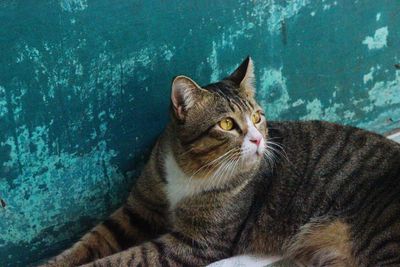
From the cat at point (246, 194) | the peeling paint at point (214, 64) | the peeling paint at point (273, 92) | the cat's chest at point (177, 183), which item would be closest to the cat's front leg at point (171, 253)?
the cat at point (246, 194)

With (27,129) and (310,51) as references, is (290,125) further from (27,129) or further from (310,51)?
(27,129)

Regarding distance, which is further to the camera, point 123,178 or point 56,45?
point 123,178

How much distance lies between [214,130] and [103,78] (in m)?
0.55

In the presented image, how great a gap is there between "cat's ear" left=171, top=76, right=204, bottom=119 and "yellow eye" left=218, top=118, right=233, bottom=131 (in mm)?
136

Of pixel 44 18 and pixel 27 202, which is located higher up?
pixel 44 18

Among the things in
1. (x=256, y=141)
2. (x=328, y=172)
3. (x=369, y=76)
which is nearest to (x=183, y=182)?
(x=256, y=141)

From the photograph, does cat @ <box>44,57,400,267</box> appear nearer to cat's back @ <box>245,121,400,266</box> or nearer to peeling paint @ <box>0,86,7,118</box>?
Answer: cat's back @ <box>245,121,400,266</box>

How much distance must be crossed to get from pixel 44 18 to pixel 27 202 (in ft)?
2.55

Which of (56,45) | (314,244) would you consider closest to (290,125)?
→ (314,244)

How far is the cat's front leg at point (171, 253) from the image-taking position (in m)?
2.54

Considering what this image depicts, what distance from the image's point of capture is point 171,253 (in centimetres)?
256

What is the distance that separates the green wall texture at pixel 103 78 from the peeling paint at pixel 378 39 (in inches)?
8.5

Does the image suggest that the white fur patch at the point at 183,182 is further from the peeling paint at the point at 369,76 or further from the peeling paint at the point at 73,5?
the peeling paint at the point at 369,76

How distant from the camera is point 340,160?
270 centimetres
